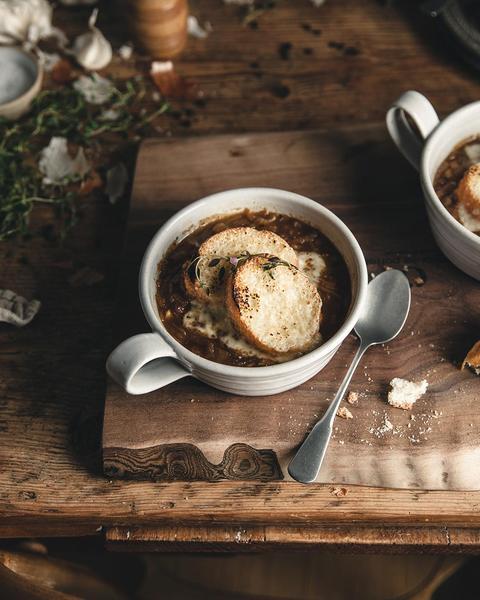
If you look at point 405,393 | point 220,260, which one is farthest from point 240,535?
point 220,260

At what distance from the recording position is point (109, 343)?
6.48 feet

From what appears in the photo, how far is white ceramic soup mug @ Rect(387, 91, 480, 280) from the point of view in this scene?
1.81 metres

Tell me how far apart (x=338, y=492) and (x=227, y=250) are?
0.67 metres

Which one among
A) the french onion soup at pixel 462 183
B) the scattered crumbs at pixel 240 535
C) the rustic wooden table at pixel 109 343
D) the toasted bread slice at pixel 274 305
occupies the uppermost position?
the french onion soup at pixel 462 183

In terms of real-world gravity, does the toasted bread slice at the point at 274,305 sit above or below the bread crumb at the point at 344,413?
above

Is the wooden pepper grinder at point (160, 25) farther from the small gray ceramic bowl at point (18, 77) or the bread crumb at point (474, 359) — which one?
the bread crumb at point (474, 359)

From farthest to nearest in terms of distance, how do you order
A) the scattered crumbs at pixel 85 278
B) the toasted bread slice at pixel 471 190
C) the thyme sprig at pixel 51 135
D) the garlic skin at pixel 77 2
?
the garlic skin at pixel 77 2 → the thyme sprig at pixel 51 135 → the scattered crumbs at pixel 85 278 → the toasted bread slice at pixel 471 190

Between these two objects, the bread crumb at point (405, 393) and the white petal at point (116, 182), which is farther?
the white petal at point (116, 182)

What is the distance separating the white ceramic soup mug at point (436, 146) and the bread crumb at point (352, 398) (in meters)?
0.50

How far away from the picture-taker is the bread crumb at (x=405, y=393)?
68.6 inches

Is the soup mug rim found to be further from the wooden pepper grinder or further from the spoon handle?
the wooden pepper grinder

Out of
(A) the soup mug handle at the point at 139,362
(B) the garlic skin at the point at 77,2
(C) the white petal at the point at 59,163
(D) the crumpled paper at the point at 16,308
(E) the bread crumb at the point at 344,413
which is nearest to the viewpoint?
(A) the soup mug handle at the point at 139,362

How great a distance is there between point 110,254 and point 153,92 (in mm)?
829

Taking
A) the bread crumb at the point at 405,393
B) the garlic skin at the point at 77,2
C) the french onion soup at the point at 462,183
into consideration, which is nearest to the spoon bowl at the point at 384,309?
the bread crumb at the point at 405,393
